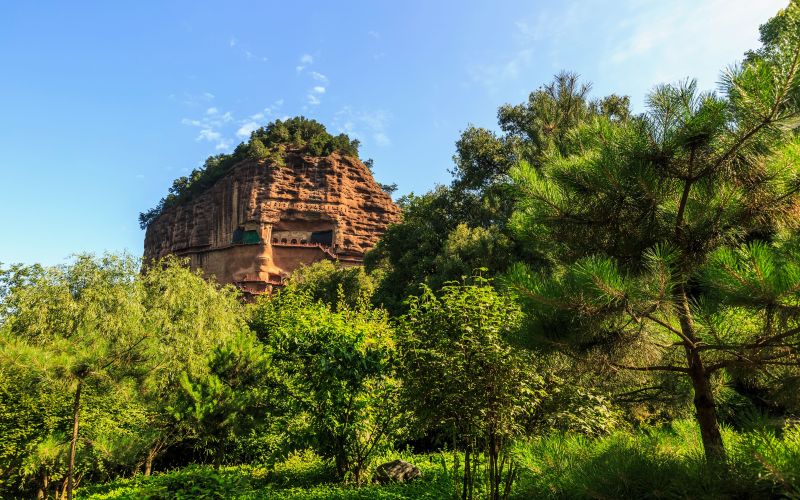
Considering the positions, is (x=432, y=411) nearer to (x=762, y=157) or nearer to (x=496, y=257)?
(x=762, y=157)

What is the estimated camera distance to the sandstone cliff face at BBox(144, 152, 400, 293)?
42625 millimetres

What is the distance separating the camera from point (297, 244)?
43375 millimetres

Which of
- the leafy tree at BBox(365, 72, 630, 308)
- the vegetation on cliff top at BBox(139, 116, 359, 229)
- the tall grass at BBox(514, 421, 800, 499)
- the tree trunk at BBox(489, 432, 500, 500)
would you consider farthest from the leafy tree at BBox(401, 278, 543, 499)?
the vegetation on cliff top at BBox(139, 116, 359, 229)

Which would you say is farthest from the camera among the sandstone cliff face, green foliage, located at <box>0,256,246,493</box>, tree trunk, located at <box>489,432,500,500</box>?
the sandstone cliff face

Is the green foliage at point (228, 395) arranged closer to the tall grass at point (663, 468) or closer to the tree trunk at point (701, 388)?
the tall grass at point (663, 468)

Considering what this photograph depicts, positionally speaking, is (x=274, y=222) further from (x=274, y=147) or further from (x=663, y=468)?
(x=663, y=468)

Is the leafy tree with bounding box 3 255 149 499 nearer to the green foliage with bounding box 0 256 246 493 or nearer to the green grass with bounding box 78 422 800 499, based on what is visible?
the green foliage with bounding box 0 256 246 493

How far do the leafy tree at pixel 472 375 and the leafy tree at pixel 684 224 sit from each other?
125cm

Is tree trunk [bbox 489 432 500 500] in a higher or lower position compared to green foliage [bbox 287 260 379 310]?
lower

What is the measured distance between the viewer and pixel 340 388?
759 centimetres

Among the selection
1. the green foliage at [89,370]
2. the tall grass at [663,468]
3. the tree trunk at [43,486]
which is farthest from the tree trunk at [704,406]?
the tree trunk at [43,486]

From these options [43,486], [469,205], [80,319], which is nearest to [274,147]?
[469,205]

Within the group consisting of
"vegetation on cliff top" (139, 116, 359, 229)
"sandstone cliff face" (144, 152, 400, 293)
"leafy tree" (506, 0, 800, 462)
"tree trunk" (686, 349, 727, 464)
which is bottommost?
"tree trunk" (686, 349, 727, 464)

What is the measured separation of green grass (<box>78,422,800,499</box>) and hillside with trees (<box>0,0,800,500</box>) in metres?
0.02
